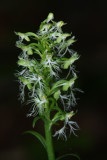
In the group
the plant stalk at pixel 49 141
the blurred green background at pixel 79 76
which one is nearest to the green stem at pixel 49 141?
the plant stalk at pixel 49 141

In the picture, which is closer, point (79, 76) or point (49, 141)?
point (49, 141)

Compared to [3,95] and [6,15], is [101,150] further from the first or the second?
[6,15]

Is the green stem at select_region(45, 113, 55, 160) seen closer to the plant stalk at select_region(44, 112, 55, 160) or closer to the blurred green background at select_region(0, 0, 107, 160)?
the plant stalk at select_region(44, 112, 55, 160)

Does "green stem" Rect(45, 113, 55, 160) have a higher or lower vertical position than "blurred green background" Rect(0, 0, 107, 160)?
lower

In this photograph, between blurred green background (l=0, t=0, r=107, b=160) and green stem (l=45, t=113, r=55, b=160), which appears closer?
green stem (l=45, t=113, r=55, b=160)

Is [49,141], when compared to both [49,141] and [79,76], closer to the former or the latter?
[49,141]

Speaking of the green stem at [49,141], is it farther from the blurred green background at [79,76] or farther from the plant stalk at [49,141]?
the blurred green background at [79,76]

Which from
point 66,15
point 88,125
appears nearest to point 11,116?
point 88,125

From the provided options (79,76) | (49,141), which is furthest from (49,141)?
(79,76)

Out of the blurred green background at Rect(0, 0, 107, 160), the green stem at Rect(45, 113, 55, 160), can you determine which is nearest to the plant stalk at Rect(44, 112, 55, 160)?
the green stem at Rect(45, 113, 55, 160)
